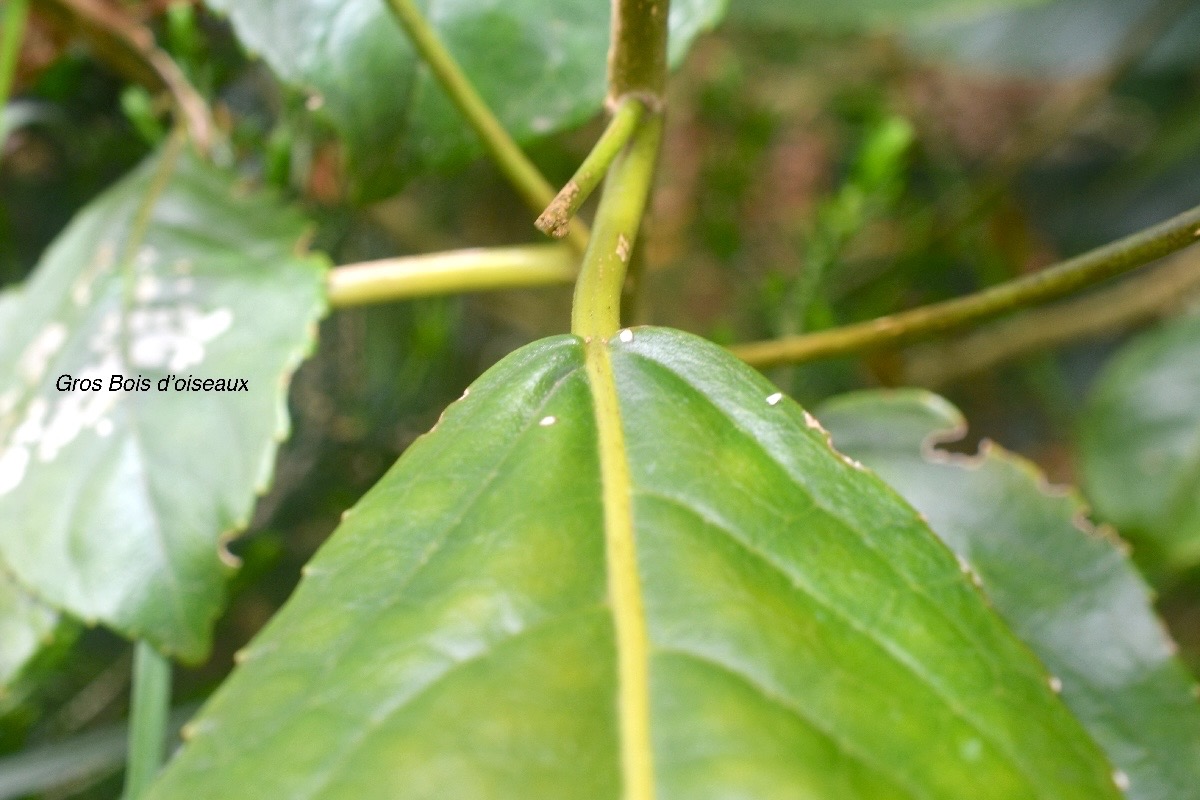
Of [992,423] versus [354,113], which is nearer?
[354,113]

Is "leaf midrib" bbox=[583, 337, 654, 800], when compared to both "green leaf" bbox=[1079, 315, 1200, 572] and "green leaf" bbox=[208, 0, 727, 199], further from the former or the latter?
"green leaf" bbox=[1079, 315, 1200, 572]

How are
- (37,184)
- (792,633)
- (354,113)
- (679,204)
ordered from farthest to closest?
(679,204) < (37,184) < (354,113) < (792,633)

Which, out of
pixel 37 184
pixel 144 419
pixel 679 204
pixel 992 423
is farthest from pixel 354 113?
pixel 992 423

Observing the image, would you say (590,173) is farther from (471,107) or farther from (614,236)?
(471,107)

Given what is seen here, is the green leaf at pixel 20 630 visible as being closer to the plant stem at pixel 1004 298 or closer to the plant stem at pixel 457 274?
the plant stem at pixel 457 274

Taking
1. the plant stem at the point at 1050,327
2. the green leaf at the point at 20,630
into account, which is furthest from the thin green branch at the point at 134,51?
the plant stem at the point at 1050,327

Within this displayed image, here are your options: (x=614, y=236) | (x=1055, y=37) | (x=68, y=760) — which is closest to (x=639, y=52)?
(x=614, y=236)

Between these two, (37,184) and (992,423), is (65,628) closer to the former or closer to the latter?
(37,184)

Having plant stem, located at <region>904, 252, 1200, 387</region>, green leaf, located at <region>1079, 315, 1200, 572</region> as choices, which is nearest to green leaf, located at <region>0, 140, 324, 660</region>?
green leaf, located at <region>1079, 315, 1200, 572</region>
